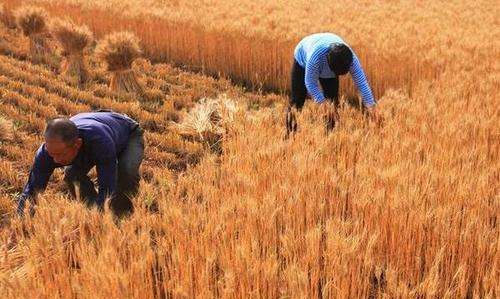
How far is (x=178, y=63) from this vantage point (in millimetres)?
8961

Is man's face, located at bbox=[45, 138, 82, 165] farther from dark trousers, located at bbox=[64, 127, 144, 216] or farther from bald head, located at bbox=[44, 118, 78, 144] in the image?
dark trousers, located at bbox=[64, 127, 144, 216]

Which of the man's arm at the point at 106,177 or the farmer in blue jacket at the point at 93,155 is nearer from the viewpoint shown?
the farmer in blue jacket at the point at 93,155

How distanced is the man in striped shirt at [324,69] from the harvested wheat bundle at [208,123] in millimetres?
→ 951

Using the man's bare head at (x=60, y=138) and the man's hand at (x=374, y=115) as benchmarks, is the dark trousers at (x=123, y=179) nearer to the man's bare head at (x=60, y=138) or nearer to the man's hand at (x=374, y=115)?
the man's bare head at (x=60, y=138)

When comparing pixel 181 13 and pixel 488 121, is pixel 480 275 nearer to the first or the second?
pixel 488 121

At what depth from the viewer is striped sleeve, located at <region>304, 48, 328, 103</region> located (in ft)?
14.0

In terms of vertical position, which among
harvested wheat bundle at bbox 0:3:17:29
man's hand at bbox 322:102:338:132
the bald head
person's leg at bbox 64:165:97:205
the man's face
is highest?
the bald head

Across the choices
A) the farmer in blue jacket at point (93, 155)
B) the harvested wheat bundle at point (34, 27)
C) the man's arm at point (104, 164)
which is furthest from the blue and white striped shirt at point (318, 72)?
the harvested wheat bundle at point (34, 27)

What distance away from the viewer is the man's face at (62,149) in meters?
2.61

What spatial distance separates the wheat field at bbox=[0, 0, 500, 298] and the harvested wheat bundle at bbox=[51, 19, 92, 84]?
254 mm

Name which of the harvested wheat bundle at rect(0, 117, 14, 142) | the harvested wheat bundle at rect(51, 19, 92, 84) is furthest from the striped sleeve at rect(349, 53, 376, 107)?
the harvested wheat bundle at rect(51, 19, 92, 84)

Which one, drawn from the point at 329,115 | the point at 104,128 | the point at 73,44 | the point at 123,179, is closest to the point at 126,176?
the point at 123,179

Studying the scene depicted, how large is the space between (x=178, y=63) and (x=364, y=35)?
354cm

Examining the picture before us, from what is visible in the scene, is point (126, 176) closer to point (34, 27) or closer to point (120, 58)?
point (120, 58)
